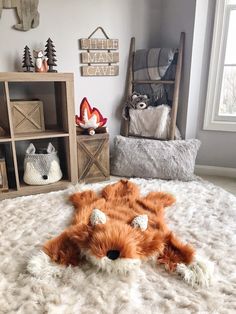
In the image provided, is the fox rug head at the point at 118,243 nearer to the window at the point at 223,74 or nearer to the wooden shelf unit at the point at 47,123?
the wooden shelf unit at the point at 47,123

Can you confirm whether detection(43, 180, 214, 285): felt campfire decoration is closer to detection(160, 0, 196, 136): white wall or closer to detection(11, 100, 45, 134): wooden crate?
detection(11, 100, 45, 134): wooden crate

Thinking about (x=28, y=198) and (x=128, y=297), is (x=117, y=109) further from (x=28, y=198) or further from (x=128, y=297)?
(x=128, y=297)

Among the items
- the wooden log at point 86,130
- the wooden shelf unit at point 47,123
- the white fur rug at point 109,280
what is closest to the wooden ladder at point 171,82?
the wooden log at point 86,130

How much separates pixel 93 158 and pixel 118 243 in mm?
946

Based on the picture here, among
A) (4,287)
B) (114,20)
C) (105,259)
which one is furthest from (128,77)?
(4,287)

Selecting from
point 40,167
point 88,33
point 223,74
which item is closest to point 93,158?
point 40,167

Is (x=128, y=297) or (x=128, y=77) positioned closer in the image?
(x=128, y=297)

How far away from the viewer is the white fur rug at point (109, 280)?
894 mm

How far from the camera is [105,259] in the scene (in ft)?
3.34

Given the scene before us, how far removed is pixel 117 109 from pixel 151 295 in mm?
1561

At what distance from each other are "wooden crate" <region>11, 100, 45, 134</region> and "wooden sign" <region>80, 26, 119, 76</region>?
50cm

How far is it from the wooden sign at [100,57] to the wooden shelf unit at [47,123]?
313mm

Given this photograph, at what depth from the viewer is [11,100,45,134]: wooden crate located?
172cm

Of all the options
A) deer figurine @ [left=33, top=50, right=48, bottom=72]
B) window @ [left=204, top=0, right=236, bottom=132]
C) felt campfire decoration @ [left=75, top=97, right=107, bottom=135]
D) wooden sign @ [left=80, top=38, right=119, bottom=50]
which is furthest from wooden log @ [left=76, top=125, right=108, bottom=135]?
window @ [left=204, top=0, right=236, bottom=132]
